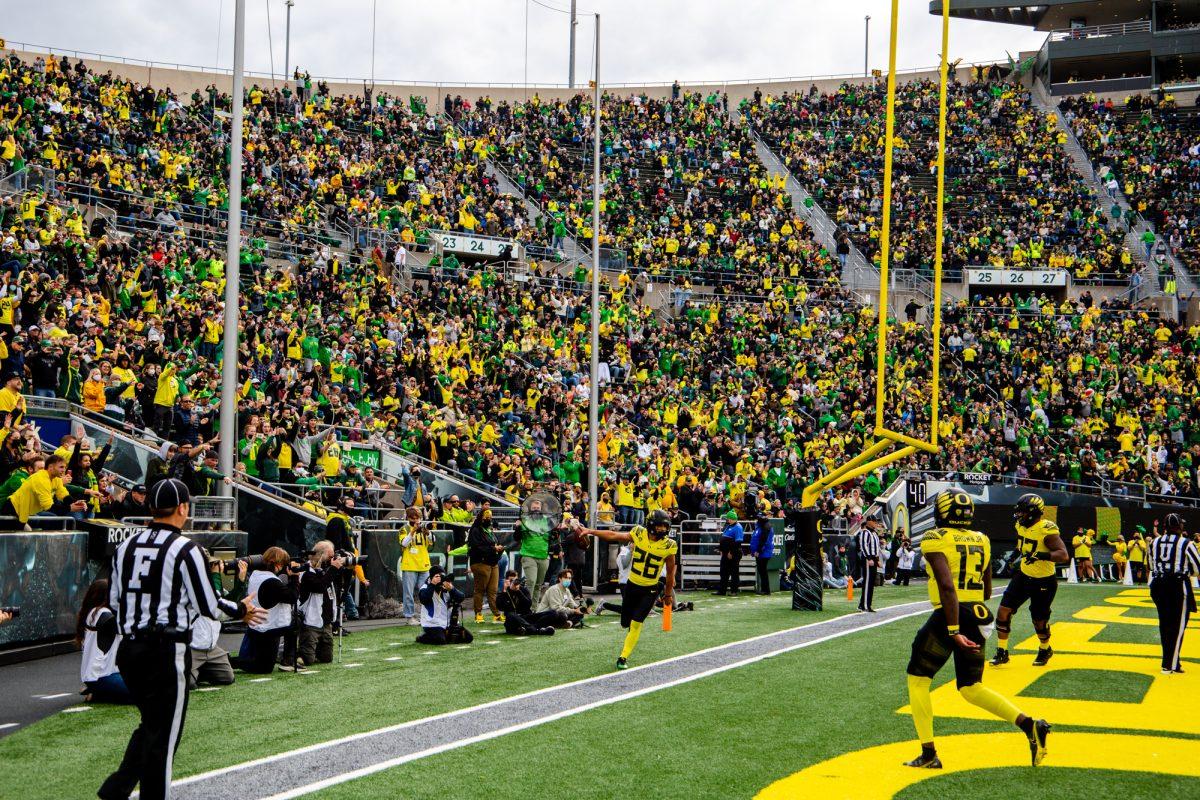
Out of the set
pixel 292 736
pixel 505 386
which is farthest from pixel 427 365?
pixel 292 736

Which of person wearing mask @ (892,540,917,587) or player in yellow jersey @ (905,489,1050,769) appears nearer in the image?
player in yellow jersey @ (905,489,1050,769)

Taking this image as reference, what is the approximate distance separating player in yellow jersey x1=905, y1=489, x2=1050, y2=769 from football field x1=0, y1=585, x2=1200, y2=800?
0.31 m

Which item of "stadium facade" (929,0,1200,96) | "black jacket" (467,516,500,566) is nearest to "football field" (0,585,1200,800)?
"black jacket" (467,516,500,566)

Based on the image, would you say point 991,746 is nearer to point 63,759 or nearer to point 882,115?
point 63,759

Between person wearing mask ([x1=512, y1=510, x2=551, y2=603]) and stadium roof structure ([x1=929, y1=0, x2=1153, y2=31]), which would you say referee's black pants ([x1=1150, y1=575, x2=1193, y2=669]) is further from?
stadium roof structure ([x1=929, y1=0, x2=1153, y2=31])

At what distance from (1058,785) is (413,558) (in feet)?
37.4

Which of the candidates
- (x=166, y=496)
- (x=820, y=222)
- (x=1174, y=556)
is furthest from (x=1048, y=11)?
(x=166, y=496)

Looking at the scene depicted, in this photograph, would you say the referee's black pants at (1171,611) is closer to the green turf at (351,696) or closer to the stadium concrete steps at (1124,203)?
the green turf at (351,696)

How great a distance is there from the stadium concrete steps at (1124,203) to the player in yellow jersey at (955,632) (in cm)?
3680

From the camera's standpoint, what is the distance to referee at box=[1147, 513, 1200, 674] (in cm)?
1246

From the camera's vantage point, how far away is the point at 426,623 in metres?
15.0

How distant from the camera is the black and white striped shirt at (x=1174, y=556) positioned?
12453 mm

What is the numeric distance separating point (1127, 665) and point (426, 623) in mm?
8108

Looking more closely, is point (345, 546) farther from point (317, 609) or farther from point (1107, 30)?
point (1107, 30)
